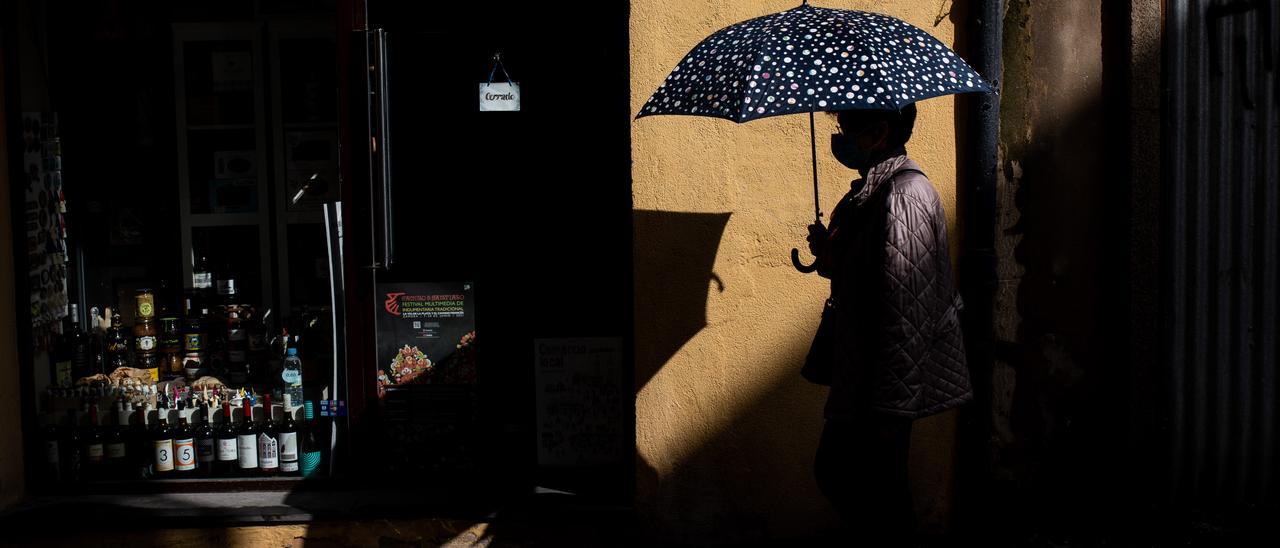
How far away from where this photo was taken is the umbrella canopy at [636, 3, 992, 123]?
2904mm

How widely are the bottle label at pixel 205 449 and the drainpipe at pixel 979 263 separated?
11.2 ft

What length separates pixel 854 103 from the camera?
9.41 feet

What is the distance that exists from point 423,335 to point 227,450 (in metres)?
1.07

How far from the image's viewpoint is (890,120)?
10.7ft

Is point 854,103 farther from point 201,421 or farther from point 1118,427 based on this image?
point 201,421

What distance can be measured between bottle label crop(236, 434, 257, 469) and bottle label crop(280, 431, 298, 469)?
14 cm

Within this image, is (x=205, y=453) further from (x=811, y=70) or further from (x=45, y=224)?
(x=811, y=70)

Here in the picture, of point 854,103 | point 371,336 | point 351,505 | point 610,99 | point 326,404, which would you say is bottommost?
point 351,505

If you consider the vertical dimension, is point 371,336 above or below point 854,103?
below

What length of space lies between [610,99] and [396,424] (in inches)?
72.3

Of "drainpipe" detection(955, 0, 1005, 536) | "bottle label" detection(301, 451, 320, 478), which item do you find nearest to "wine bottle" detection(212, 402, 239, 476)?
"bottle label" detection(301, 451, 320, 478)

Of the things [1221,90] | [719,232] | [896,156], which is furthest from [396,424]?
[1221,90]

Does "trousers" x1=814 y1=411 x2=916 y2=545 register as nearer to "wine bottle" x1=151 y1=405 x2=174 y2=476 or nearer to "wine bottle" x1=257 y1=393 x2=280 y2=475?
"wine bottle" x1=257 y1=393 x2=280 y2=475

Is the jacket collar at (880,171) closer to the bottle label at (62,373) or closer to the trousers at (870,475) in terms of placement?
the trousers at (870,475)
